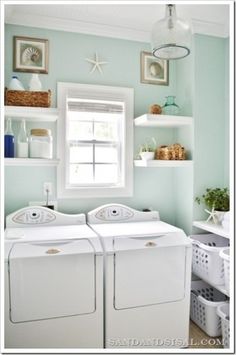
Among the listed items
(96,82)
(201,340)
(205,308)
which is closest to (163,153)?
(96,82)

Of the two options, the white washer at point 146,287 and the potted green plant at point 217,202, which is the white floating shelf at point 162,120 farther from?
the white washer at point 146,287

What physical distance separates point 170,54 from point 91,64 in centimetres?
104

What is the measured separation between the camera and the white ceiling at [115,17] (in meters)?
2.46

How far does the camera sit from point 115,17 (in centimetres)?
263

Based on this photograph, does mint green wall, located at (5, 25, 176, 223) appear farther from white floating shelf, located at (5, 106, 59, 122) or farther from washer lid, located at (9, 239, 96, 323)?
washer lid, located at (9, 239, 96, 323)

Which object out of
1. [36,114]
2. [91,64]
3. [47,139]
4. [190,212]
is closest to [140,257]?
[190,212]

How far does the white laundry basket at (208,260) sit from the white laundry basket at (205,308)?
0.64 ft

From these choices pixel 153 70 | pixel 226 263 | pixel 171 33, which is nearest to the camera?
pixel 171 33

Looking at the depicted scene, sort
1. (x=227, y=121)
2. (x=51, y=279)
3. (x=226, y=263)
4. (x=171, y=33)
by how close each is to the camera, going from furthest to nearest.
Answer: (x=227, y=121) < (x=226, y=263) < (x=51, y=279) < (x=171, y=33)

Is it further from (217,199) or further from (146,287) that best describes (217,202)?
(146,287)

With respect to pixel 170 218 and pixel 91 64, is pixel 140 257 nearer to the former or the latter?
pixel 170 218

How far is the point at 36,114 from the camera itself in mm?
2363

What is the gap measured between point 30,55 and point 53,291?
1.98 metres

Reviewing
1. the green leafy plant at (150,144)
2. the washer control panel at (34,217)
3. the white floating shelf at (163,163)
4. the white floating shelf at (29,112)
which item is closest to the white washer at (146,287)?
the washer control panel at (34,217)
